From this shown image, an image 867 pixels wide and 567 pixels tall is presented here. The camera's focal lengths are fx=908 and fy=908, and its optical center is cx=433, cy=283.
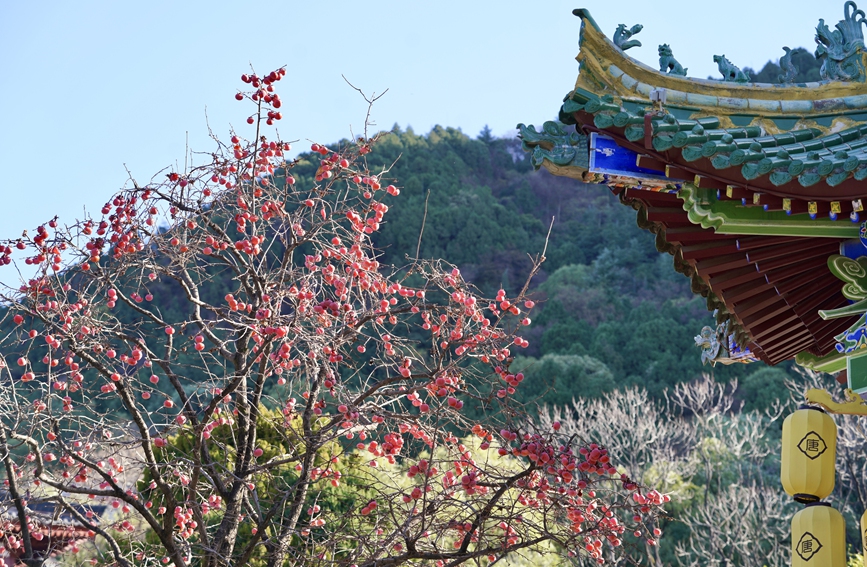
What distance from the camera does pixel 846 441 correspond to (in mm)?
12086

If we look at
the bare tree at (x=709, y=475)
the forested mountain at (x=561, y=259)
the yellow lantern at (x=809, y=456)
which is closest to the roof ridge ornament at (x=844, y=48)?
the yellow lantern at (x=809, y=456)

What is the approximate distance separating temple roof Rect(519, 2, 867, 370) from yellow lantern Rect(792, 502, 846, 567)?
0.68 meters

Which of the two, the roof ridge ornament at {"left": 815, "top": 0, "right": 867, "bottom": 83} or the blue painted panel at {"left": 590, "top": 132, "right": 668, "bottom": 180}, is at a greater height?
the roof ridge ornament at {"left": 815, "top": 0, "right": 867, "bottom": 83}

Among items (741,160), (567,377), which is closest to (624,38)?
(741,160)

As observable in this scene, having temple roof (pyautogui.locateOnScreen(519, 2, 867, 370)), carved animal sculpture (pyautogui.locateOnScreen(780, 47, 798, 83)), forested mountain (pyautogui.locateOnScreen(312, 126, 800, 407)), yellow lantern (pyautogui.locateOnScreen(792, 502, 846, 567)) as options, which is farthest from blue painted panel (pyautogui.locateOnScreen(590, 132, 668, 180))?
forested mountain (pyautogui.locateOnScreen(312, 126, 800, 407))

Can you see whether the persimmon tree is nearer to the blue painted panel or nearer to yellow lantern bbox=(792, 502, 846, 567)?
yellow lantern bbox=(792, 502, 846, 567)

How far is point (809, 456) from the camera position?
322 centimetres

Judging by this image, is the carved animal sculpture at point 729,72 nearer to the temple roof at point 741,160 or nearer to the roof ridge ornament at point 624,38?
the temple roof at point 741,160

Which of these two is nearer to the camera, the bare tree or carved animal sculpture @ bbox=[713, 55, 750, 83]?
carved animal sculpture @ bbox=[713, 55, 750, 83]

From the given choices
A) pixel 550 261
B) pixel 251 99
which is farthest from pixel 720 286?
pixel 550 261

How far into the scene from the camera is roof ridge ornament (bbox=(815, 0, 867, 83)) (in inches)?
128

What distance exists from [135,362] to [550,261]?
892 inches

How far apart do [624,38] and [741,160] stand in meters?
0.62

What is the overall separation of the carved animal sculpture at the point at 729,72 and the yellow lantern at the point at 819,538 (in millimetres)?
1543
